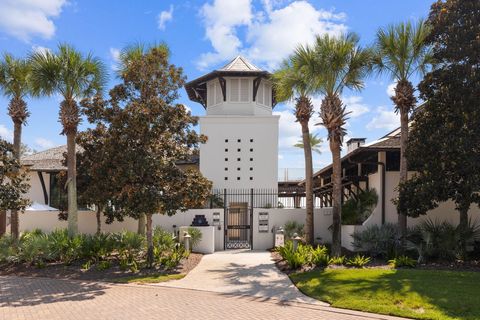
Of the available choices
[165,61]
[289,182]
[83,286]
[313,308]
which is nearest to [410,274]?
[313,308]

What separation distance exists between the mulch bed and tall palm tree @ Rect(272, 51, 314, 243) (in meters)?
6.01

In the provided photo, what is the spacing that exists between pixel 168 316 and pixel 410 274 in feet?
23.5

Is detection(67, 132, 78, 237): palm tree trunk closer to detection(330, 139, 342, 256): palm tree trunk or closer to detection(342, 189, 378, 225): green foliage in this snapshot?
detection(330, 139, 342, 256): palm tree trunk

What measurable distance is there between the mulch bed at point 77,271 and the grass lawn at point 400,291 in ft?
Answer: 14.1

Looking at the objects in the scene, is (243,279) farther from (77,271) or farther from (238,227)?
(238,227)

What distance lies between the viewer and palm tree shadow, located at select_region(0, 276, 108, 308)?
35.1 ft

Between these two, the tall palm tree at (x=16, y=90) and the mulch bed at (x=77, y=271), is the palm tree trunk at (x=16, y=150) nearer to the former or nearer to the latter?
the tall palm tree at (x=16, y=90)

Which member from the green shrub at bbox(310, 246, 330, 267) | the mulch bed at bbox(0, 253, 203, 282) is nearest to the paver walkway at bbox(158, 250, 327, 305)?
the mulch bed at bbox(0, 253, 203, 282)

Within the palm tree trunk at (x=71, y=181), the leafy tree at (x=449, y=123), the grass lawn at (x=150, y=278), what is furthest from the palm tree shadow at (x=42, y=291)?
the leafy tree at (x=449, y=123)

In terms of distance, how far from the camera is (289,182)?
1540 inches

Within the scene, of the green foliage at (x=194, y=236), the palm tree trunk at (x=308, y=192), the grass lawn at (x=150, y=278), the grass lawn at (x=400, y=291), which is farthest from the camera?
the green foliage at (x=194, y=236)

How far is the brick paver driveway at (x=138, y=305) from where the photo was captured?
360 inches

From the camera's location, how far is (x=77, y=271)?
14.7m

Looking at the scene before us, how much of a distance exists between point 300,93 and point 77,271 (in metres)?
10.6
